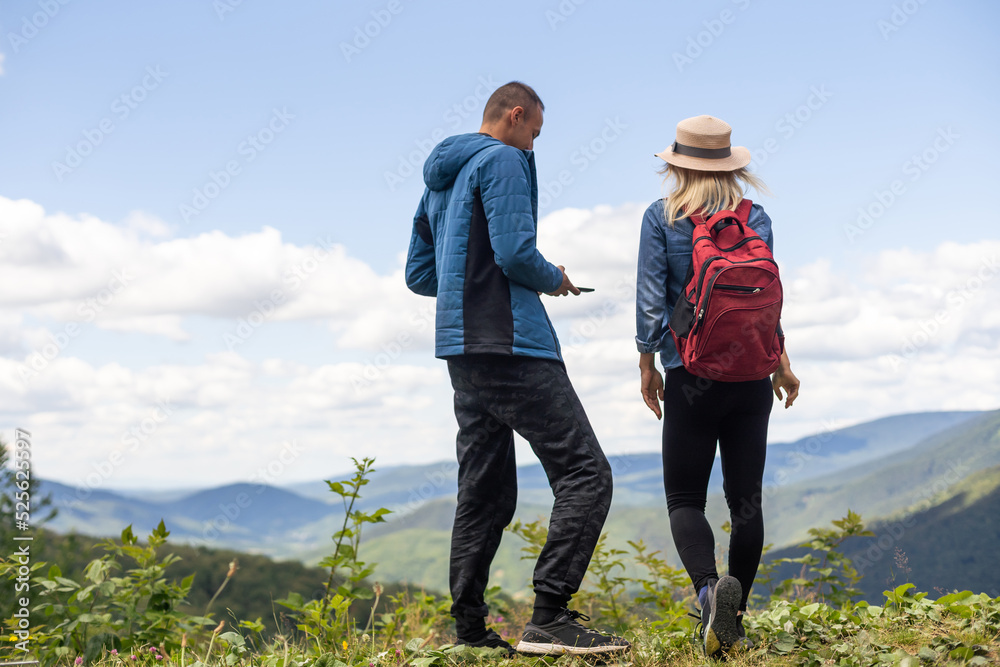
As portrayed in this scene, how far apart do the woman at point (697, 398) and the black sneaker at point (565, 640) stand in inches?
18.2

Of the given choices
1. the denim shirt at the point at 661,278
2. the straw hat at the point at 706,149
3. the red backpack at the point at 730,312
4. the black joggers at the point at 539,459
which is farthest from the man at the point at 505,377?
the straw hat at the point at 706,149

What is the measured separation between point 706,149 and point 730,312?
0.88 metres

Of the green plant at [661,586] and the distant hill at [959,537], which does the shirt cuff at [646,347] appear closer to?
the green plant at [661,586]

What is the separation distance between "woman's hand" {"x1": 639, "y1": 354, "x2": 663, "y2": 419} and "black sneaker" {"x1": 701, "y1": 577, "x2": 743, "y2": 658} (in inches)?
31.6

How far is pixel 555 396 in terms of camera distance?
3.21m

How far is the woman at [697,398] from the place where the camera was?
3250 mm

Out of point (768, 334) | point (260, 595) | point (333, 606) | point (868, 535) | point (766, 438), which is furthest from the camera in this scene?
point (260, 595)

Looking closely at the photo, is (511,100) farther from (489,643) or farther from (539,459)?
(489,643)

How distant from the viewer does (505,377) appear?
3.21 metres

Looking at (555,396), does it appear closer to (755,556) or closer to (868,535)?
Result: (755,556)

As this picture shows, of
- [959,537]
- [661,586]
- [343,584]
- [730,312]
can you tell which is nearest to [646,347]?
[730,312]

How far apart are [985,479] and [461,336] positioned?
487 feet

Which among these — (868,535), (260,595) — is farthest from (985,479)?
(868,535)

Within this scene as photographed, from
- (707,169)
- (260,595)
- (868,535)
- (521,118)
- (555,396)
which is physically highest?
(521,118)
